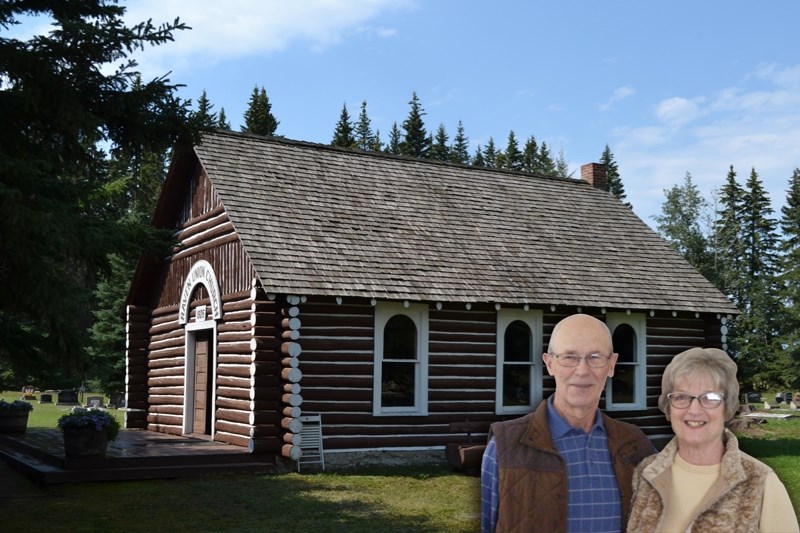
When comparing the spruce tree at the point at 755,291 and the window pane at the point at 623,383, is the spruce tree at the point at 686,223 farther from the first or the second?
the window pane at the point at 623,383

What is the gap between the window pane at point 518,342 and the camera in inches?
747

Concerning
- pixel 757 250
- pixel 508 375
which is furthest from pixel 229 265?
pixel 757 250

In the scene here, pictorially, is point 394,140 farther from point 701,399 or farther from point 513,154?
point 701,399

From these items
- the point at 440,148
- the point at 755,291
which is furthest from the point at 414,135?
the point at 755,291

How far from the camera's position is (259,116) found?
66.8 metres

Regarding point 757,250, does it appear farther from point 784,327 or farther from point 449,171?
point 449,171

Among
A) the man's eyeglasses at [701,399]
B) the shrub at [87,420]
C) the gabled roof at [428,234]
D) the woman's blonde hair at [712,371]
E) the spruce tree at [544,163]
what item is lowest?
the shrub at [87,420]

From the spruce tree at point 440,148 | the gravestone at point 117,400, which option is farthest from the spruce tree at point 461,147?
the gravestone at point 117,400

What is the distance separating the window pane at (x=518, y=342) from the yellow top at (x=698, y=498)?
50.8 ft

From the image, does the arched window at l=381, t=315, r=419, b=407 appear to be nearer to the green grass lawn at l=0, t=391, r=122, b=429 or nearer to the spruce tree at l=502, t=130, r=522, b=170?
the green grass lawn at l=0, t=391, r=122, b=429

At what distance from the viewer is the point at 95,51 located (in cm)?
1195

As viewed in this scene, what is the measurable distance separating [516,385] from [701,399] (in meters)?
15.8

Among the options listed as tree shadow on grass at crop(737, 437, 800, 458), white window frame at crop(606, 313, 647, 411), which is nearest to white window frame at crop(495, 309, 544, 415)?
white window frame at crop(606, 313, 647, 411)

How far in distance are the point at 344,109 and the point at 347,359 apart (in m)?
58.0
